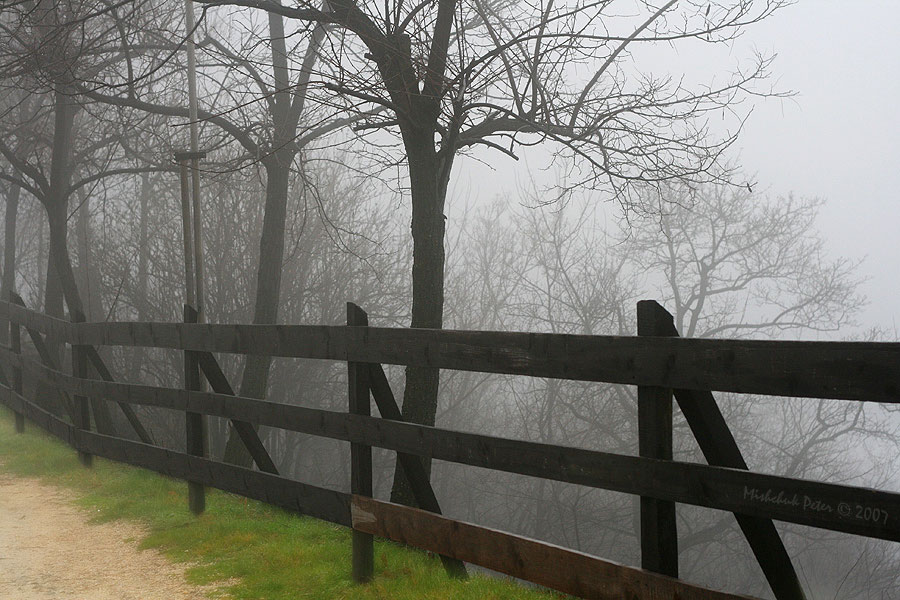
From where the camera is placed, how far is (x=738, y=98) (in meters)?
8.71

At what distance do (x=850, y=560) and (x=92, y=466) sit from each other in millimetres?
20710

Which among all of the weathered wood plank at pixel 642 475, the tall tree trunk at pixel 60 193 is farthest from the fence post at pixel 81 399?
the tall tree trunk at pixel 60 193

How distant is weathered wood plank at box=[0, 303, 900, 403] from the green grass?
1.23m

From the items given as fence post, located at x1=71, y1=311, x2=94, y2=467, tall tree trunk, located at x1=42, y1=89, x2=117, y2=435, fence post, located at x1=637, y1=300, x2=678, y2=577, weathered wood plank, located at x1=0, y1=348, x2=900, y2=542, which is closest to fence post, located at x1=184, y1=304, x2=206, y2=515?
weathered wood plank, located at x1=0, y1=348, x2=900, y2=542

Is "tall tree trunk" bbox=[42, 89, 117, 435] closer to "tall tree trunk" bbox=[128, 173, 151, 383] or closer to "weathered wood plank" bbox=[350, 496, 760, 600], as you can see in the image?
"tall tree trunk" bbox=[128, 173, 151, 383]

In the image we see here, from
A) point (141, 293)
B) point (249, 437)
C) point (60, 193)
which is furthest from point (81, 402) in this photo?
point (141, 293)

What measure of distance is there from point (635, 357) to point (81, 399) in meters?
7.50

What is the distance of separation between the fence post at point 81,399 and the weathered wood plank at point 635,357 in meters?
4.03

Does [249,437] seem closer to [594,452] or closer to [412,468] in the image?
[412,468]

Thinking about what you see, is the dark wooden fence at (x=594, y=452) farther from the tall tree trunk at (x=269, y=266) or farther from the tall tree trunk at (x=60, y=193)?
the tall tree trunk at (x=60, y=193)

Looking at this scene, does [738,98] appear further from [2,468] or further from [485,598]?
[2,468]

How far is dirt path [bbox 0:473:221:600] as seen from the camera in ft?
18.1

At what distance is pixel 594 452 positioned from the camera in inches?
146

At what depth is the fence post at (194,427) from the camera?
22.7 feet
